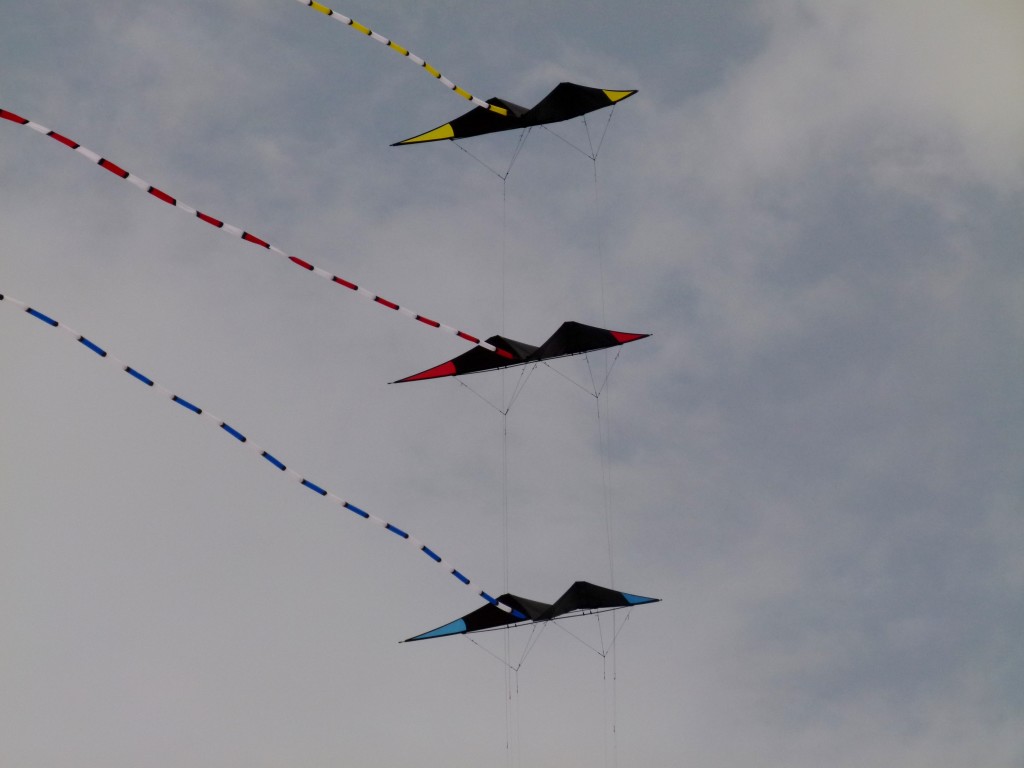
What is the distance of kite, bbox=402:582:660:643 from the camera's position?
16.8 m

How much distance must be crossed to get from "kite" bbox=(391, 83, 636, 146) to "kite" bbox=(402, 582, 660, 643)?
5.64 m

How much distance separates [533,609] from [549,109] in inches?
236

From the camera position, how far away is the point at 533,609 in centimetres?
1681

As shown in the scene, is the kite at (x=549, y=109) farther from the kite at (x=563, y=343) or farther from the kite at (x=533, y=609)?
the kite at (x=533, y=609)

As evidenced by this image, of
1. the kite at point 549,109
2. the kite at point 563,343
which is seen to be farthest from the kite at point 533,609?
the kite at point 549,109

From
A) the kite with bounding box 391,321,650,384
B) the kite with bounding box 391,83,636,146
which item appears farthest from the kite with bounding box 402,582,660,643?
the kite with bounding box 391,83,636,146

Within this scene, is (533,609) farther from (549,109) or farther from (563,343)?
(549,109)

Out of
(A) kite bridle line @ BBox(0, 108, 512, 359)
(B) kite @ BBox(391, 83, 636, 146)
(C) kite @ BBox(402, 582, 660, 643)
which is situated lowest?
(C) kite @ BBox(402, 582, 660, 643)

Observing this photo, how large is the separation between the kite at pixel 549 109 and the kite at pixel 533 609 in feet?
18.5

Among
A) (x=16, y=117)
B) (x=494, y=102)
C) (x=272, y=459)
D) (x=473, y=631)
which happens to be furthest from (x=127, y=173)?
(x=473, y=631)

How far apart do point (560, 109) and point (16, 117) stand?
22.6 ft

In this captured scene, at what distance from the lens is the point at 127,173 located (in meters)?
14.1

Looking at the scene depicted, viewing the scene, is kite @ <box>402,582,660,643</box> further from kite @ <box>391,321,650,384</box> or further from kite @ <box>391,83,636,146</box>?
kite @ <box>391,83,636,146</box>

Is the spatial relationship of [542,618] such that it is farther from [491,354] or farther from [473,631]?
[491,354]
